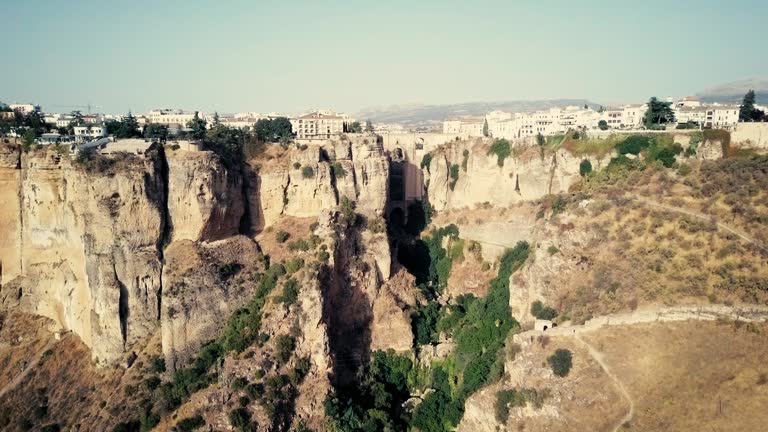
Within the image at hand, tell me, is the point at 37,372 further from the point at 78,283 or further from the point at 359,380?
the point at 359,380

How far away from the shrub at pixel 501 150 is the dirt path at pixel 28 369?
2771cm

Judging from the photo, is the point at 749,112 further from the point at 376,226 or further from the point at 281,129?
the point at 281,129

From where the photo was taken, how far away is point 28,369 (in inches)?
1136

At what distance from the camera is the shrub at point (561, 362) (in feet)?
84.7

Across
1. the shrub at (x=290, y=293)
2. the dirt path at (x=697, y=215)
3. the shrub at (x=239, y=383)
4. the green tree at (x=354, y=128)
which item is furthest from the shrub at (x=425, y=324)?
the green tree at (x=354, y=128)

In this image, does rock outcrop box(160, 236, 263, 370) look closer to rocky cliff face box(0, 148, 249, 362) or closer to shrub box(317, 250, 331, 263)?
rocky cliff face box(0, 148, 249, 362)

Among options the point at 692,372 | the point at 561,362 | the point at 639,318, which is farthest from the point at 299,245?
the point at 692,372

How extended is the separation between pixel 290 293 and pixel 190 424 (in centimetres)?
742

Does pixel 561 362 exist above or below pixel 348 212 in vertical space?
below

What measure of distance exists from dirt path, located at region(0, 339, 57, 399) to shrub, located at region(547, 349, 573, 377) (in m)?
23.8

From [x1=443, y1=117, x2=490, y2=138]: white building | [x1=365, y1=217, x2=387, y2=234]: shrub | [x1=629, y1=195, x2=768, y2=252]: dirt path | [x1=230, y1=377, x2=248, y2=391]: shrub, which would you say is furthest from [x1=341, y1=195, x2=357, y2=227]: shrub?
[x1=443, y1=117, x2=490, y2=138]: white building

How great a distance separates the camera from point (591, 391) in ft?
81.4

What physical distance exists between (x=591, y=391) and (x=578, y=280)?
256 inches

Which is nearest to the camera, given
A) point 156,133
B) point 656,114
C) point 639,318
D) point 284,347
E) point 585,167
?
point 639,318
